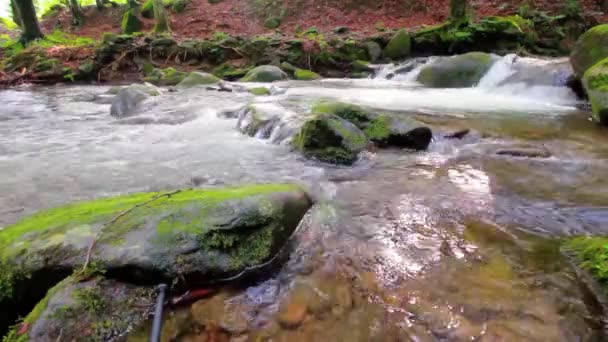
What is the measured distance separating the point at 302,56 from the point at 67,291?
39.4 feet

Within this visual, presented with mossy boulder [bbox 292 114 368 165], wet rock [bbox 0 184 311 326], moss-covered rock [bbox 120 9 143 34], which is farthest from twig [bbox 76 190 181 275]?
moss-covered rock [bbox 120 9 143 34]

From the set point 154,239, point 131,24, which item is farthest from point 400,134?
point 131,24

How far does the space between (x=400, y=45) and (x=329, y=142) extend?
1002cm

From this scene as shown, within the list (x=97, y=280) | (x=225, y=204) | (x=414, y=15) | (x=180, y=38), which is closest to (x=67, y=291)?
(x=97, y=280)

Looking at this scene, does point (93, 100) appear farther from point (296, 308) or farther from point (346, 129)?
point (296, 308)

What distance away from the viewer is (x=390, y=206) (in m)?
2.88

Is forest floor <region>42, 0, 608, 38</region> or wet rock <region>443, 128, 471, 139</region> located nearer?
wet rock <region>443, 128, 471, 139</region>

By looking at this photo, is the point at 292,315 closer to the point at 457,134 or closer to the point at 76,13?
the point at 457,134

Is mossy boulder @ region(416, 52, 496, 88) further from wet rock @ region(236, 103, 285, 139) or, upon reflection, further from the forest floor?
the forest floor

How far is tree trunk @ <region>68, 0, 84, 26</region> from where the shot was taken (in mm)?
20734

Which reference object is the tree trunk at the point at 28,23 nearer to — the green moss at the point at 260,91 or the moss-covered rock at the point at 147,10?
the moss-covered rock at the point at 147,10

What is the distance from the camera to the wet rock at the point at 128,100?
6758 millimetres

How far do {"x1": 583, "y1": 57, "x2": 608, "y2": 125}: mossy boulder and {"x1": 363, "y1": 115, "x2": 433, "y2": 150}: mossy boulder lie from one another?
257 cm

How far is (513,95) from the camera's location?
7934mm
